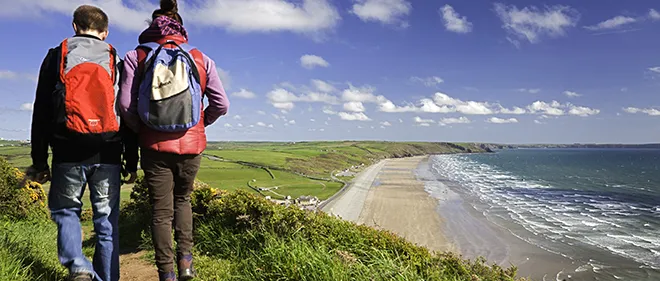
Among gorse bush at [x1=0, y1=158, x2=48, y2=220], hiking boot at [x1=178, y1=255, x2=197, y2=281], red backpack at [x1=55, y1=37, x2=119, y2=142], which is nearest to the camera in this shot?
red backpack at [x1=55, y1=37, x2=119, y2=142]

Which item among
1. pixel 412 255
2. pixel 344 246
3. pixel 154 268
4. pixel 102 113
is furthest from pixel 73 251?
pixel 412 255

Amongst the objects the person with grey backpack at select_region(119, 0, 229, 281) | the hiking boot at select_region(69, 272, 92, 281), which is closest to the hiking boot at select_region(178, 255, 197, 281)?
the person with grey backpack at select_region(119, 0, 229, 281)

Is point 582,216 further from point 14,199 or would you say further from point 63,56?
point 63,56

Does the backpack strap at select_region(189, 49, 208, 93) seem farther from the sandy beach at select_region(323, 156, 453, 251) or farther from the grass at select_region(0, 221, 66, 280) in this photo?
the sandy beach at select_region(323, 156, 453, 251)

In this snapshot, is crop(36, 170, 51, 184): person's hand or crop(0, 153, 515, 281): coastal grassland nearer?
crop(36, 170, 51, 184): person's hand

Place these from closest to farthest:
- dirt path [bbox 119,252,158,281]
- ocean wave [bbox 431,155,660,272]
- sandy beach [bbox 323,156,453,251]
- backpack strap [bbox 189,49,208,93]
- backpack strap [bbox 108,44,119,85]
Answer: backpack strap [bbox 108,44,119,85], backpack strap [bbox 189,49,208,93], dirt path [bbox 119,252,158,281], ocean wave [bbox 431,155,660,272], sandy beach [bbox 323,156,453,251]

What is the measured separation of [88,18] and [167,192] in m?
1.52

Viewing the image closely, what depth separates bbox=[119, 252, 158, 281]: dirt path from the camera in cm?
436

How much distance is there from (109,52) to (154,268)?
111 inches

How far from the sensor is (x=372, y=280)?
320cm

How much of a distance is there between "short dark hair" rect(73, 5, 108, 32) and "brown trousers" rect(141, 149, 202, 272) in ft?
3.59

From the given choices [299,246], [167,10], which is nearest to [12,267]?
[299,246]

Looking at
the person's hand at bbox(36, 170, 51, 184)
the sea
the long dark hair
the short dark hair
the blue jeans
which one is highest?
the long dark hair

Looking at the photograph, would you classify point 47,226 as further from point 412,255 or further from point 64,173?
point 412,255
